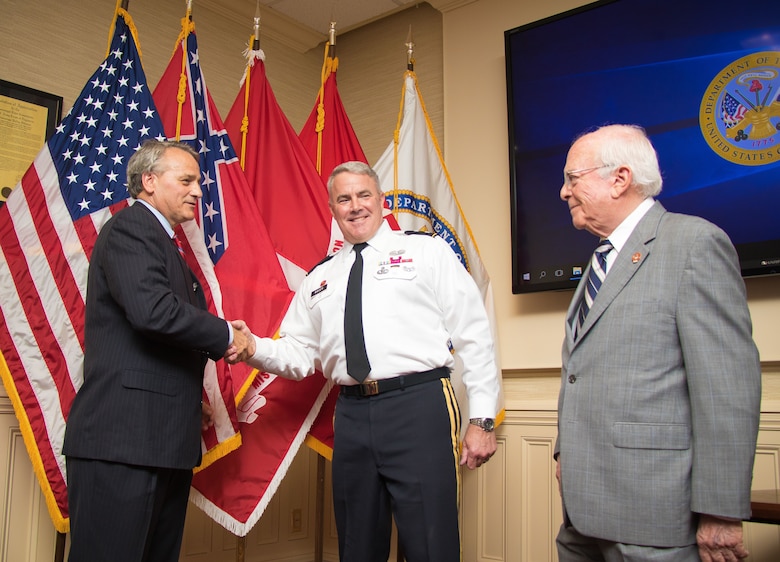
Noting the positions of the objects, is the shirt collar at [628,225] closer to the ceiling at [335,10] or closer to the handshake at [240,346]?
the handshake at [240,346]

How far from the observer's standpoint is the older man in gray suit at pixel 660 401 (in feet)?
4.34

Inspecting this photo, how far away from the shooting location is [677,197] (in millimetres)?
2756

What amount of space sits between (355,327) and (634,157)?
0.97 m

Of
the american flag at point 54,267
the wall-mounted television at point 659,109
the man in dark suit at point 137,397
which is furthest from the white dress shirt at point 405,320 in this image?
the wall-mounted television at point 659,109

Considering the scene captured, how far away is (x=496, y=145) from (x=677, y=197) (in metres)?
0.99

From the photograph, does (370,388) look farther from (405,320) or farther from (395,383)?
(405,320)

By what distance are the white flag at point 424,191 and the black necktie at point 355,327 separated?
87cm

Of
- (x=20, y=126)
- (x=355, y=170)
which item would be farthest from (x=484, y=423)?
(x=20, y=126)

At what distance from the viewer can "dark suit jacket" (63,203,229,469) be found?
1.85 meters

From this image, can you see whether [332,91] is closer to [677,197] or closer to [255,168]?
[255,168]

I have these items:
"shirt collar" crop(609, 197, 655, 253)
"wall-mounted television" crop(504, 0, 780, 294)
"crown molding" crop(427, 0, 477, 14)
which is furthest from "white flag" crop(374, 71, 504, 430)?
"shirt collar" crop(609, 197, 655, 253)

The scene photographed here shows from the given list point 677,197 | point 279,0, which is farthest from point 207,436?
point 279,0

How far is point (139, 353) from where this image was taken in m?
1.92

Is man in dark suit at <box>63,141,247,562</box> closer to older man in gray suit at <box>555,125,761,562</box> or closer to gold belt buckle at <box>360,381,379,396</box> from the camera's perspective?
gold belt buckle at <box>360,381,379,396</box>
